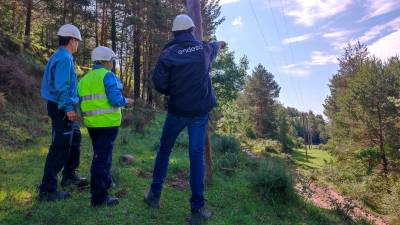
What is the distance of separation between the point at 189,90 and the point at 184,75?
0.20 m

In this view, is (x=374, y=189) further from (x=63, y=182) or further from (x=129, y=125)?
(x=63, y=182)

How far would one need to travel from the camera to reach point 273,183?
22.5 feet

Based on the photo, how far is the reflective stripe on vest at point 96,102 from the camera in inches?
173

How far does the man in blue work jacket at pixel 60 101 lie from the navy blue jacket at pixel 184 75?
1.12 m

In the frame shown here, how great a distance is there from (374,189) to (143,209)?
70.9 ft

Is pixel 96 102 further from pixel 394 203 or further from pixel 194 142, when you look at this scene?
pixel 394 203

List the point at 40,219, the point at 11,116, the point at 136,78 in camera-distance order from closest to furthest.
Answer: the point at 40,219 < the point at 11,116 < the point at 136,78

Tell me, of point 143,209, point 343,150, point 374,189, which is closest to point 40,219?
point 143,209

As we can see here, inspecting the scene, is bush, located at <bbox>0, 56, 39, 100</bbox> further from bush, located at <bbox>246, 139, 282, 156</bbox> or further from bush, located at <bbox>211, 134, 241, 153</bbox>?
bush, located at <bbox>246, 139, 282, 156</bbox>

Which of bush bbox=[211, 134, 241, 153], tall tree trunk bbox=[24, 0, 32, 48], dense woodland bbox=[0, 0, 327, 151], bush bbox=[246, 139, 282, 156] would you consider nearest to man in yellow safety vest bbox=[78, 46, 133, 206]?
bush bbox=[211, 134, 241, 153]

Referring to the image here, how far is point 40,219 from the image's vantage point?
4.17 m

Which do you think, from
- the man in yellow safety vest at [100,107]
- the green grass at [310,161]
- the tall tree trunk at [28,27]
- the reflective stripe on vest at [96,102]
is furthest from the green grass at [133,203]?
the green grass at [310,161]

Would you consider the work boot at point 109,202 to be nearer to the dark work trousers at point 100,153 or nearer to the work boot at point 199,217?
the dark work trousers at point 100,153

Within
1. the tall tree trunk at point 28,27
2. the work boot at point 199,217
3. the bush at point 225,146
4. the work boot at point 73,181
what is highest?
the tall tree trunk at point 28,27
